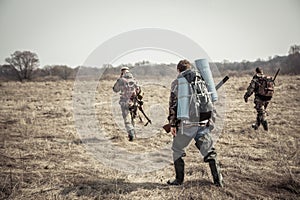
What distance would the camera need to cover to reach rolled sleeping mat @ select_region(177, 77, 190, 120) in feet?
14.6

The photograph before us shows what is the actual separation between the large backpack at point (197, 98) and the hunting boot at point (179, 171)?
2.62ft

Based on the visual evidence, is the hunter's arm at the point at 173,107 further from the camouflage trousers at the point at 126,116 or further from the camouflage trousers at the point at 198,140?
the camouflage trousers at the point at 126,116

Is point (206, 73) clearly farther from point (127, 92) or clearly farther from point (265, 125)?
point (265, 125)

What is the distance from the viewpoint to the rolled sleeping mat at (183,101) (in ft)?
14.6

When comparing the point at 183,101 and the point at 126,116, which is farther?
the point at 126,116

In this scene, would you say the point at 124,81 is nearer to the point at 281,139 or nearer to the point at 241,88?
the point at 281,139

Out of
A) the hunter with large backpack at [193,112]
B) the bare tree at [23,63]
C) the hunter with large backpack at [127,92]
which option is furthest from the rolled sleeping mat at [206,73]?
the bare tree at [23,63]

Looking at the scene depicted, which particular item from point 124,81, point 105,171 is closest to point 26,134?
point 124,81

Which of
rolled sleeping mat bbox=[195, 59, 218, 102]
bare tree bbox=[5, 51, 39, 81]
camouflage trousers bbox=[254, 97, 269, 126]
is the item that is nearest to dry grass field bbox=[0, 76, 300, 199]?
camouflage trousers bbox=[254, 97, 269, 126]

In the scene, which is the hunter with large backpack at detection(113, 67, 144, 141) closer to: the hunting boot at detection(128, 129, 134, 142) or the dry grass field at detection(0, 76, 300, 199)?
the hunting boot at detection(128, 129, 134, 142)

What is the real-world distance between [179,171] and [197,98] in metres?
1.37

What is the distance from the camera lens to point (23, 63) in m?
50.9

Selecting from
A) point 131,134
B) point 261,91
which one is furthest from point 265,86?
point 131,134

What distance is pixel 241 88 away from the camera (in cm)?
2211
